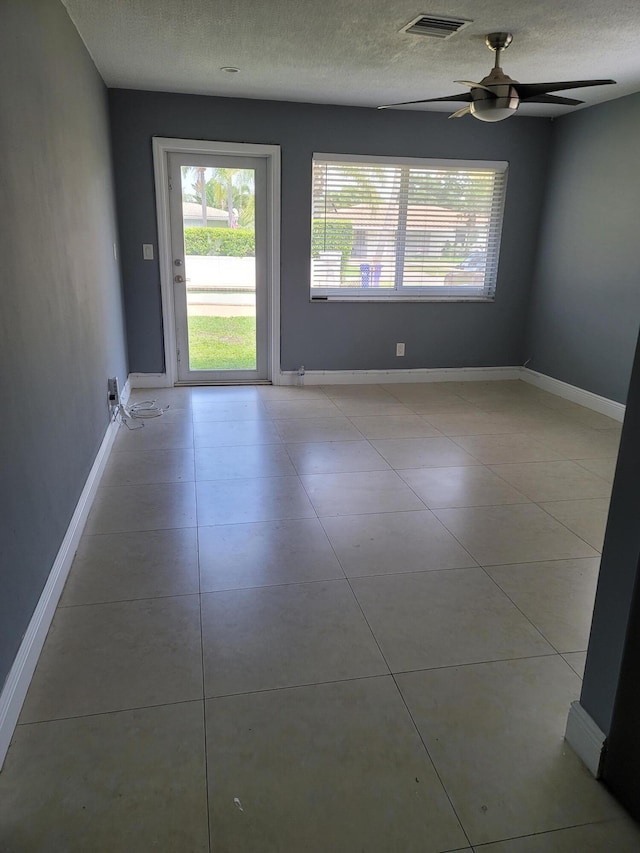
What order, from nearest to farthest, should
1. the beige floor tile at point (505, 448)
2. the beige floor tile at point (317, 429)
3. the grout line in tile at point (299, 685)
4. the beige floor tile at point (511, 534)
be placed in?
1. the grout line in tile at point (299, 685)
2. the beige floor tile at point (511, 534)
3. the beige floor tile at point (505, 448)
4. the beige floor tile at point (317, 429)

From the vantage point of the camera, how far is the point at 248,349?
18.0ft

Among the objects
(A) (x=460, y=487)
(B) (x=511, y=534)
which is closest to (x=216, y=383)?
(A) (x=460, y=487)

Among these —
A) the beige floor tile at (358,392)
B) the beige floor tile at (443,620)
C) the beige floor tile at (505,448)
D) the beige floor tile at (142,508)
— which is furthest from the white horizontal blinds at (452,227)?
the beige floor tile at (443,620)

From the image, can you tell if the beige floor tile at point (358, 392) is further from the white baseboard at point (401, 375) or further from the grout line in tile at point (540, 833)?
the grout line in tile at point (540, 833)

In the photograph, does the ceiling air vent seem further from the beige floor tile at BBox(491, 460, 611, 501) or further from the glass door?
the beige floor tile at BBox(491, 460, 611, 501)

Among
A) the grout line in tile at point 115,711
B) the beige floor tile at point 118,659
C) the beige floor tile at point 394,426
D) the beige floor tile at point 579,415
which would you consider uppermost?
the beige floor tile at point 579,415

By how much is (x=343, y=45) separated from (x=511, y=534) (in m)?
2.95

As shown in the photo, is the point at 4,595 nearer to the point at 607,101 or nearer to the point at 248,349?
the point at 248,349

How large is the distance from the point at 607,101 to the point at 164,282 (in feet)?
12.9

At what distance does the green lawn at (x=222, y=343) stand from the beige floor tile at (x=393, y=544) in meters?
2.98

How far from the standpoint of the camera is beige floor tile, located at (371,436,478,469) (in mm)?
3615

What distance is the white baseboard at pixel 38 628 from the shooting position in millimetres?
1525

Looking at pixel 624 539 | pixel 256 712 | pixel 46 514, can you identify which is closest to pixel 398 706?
pixel 256 712

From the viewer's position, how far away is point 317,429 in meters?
4.21
